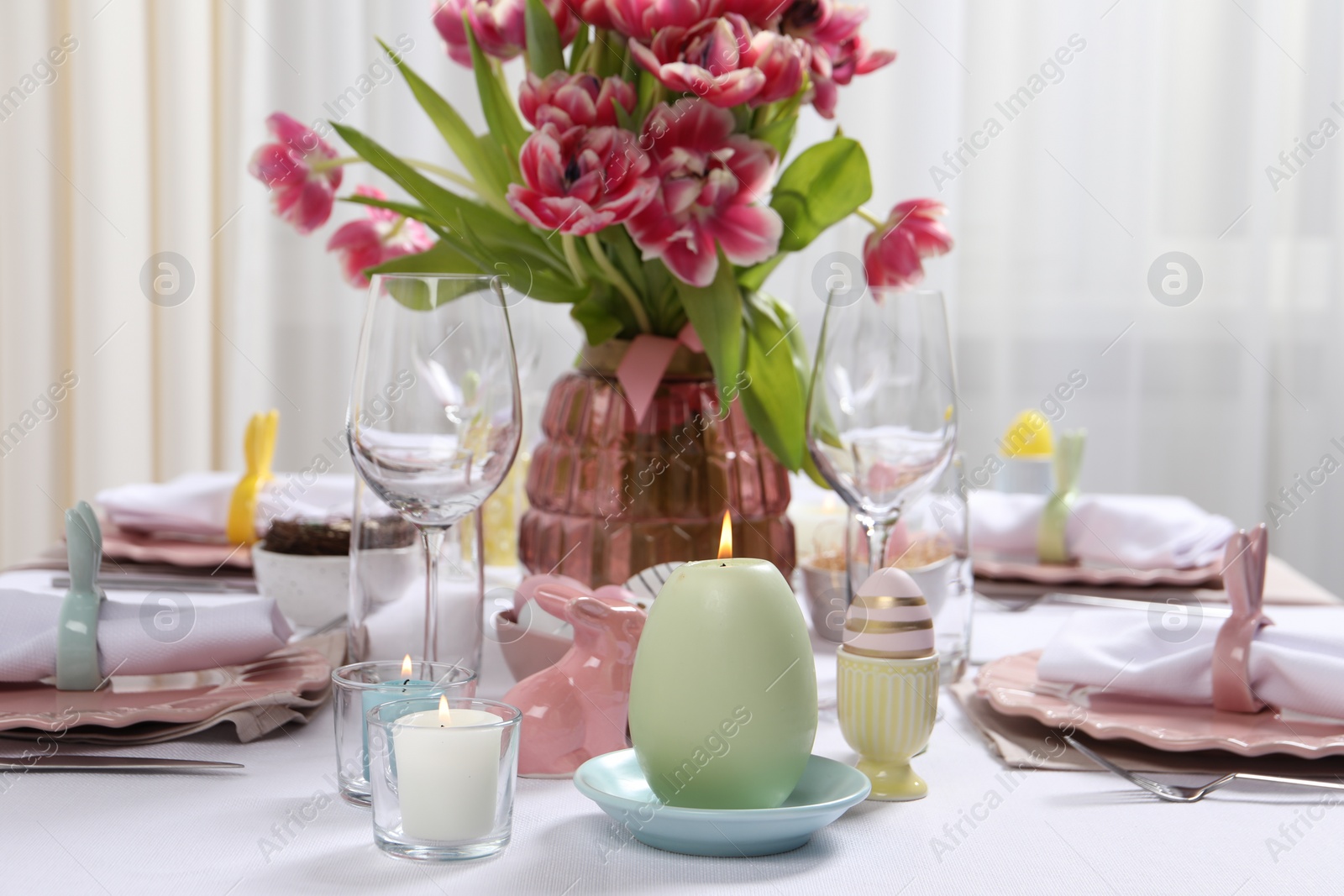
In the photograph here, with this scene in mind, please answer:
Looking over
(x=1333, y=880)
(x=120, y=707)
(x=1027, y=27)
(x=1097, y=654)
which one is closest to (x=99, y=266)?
(x=1027, y=27)

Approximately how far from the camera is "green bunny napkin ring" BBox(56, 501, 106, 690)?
2.02 ft

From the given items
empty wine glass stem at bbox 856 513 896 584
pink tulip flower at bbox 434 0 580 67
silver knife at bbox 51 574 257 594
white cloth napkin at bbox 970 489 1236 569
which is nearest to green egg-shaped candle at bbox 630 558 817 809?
empty wine glass stem at bbox 856 513 896 584

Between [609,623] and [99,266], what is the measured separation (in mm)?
2049

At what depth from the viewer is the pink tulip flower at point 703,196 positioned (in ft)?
2.35

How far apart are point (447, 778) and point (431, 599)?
0.53 ft

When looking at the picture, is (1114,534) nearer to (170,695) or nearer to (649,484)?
(649,484)

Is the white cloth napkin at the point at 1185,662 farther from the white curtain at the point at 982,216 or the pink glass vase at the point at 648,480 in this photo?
the white curtain at the point at 982,216

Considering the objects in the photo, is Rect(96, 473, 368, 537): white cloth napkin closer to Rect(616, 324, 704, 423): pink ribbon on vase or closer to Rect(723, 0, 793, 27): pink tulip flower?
Rect(616, 324, 704, 423): pink ribbon on vase

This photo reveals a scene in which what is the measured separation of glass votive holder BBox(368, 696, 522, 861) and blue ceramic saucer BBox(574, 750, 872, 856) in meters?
0.04

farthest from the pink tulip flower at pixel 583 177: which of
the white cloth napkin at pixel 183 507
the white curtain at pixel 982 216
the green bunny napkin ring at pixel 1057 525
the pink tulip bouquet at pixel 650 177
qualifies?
the white curtain at pixel 982 216

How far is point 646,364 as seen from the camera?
0.77 m

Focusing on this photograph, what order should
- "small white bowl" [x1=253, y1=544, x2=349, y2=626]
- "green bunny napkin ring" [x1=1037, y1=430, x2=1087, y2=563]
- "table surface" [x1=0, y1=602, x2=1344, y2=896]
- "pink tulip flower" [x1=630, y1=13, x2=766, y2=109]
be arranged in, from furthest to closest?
"green bunny napkin ring" [x1=1037, y1=430, x2=1087, y2=563]
"small white bowl" [x1=253, y1=544, x2=349, y2=626]
"pink tulip flower" [x1=630, y1=13, x2=766, y2=109]
"table surface" [x1=0, y1=602, x2=1344, y2=896]

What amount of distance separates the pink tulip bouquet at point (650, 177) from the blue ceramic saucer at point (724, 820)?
31cm

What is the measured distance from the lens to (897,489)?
700 millimetres
